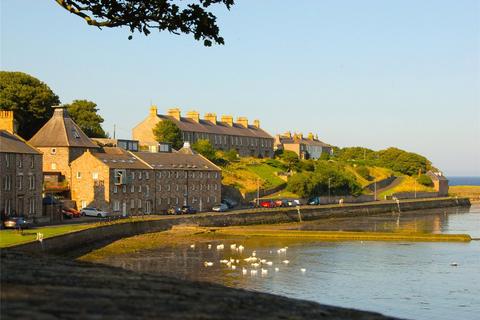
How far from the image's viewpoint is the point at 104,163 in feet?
224

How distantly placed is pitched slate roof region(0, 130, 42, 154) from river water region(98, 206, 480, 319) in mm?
13343

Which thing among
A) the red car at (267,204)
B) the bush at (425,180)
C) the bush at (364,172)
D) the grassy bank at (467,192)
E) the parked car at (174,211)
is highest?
the bush at (364,172)

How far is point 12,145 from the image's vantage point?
185 ft

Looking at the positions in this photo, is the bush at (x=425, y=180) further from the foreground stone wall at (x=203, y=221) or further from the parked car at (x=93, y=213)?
the parked car at (x=93, y=213)

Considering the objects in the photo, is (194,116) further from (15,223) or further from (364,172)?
(15,223)

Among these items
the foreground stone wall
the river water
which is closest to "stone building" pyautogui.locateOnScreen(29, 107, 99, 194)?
the foreground stone wall

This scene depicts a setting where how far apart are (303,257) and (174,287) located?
38.9 meters

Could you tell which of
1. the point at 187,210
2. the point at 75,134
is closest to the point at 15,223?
the point at 75,134

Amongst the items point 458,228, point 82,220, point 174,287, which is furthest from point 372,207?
point 174,287

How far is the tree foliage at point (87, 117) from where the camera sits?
100 metres

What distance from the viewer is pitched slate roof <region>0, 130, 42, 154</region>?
54703 mm

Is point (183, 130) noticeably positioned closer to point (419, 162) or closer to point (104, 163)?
point (104, 163)

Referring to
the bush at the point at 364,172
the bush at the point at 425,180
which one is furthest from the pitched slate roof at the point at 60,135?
the bush at the point at 425,180

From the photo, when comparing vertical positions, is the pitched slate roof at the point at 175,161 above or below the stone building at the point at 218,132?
below
